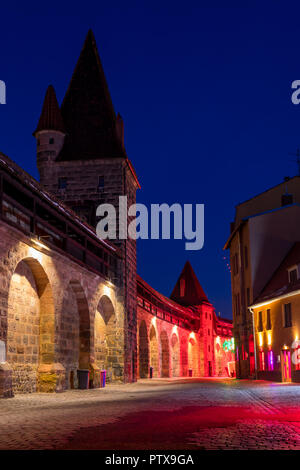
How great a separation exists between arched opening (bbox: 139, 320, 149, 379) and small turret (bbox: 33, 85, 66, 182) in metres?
12.5

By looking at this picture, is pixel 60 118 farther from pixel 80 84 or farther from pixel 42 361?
pixel 42 361

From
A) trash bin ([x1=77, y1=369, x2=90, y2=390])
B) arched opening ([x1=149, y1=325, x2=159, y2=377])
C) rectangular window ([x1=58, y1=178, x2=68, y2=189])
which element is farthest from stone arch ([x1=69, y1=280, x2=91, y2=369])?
arched opening ([x1=149, y1=325, x2=159, y2=377])

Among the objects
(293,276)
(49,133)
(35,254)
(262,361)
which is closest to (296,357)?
(293,276)

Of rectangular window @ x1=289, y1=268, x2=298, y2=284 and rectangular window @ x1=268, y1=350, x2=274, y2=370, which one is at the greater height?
rectangular window @ x1=289, y1=268, x2=298, y2=284

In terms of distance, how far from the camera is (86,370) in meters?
20.7

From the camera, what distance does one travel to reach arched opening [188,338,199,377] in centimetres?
5681

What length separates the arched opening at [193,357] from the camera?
56812 mm

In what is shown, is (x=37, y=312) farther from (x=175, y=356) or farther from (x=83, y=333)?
(x=175, y=356)

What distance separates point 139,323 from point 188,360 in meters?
21.0

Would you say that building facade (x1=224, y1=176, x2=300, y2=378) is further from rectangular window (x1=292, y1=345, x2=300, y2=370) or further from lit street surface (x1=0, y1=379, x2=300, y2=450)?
lit street surface (x1=0, y1=379, x2=300, y2=450)

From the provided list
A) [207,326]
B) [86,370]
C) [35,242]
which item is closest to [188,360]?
[207,326]

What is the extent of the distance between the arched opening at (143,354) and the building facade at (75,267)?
0.21ft
